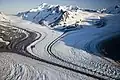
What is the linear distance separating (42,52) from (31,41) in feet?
26.4

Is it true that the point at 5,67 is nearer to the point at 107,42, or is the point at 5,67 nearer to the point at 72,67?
the point at 72,67

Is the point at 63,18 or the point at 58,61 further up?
the point at 63,18

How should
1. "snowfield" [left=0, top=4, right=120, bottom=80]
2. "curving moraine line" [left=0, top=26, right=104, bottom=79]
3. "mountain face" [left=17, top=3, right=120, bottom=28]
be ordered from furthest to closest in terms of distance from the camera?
"mountain face" [left=17, top=3, right=120, bottom=28], "curving moraine line" [left=0, top=26, right=104, bottom=79], "snowfield" [left=0, top=4, right=120, bottom=80]

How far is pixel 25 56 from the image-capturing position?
113 feet

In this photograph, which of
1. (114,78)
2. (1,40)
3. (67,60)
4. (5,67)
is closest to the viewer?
(114,78)

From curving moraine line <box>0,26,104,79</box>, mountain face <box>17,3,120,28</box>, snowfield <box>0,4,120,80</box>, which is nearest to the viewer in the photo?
snowfield <box>0,4,120,80</box>

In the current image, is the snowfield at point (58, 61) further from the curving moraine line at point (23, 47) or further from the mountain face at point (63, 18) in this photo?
the mountain face at point (63, 18)

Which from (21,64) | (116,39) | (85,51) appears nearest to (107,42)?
(116,39)

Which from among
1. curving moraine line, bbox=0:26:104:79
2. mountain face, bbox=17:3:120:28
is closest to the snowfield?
curving moraine line, bbox=0:26:104:79

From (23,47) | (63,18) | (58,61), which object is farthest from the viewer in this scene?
(63,18)

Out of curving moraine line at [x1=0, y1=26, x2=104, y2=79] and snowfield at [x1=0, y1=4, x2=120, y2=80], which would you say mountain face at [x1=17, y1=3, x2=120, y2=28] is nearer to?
curving moraine line at [x1=0, y1=26, x2=104, y2=79]

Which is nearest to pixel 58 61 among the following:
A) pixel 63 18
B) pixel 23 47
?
pixel 23 47

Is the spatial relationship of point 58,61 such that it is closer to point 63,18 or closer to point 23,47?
point 23,47

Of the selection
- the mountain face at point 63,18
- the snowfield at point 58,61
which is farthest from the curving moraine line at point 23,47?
the mountain face at point 63,18
